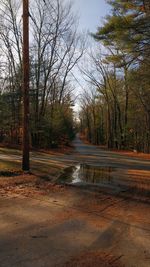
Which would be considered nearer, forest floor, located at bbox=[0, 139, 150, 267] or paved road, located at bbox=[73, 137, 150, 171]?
forest floor, located at bbox=[0, 139, 150, 267]

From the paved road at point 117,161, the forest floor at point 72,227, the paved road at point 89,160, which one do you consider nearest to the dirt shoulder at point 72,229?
the forest floor at point 72,227

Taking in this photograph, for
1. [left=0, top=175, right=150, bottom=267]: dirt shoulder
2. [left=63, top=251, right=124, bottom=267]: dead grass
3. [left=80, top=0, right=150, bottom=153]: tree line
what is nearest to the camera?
[left=63, top=251, right=124, bottom=267]: dead grass

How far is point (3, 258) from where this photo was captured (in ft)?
13.5

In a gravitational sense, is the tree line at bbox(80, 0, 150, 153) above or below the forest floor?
above

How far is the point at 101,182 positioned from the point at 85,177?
1.35 meters

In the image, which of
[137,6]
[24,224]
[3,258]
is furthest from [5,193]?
[137,6]

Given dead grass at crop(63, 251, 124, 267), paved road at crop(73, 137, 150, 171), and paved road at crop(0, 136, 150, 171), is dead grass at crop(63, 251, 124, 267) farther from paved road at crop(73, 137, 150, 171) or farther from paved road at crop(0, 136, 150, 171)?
paved road at crop(73, 137, 150, 171)

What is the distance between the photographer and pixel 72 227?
5594 millimetres

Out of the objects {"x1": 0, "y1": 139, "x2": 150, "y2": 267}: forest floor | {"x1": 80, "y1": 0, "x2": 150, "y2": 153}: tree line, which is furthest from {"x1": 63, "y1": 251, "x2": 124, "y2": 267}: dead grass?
{"x1": 80, "y1": 0, "x2": 150, "y2": 153}: tree line

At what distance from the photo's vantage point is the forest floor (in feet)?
13.8

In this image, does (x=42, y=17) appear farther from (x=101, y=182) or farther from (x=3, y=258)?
(x=3, y=258)

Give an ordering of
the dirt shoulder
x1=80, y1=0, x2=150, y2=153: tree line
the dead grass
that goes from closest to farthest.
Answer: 1. the dead grass
2. the dirt shoulder
3. x1=80, y1=0, x2=150, y2=153: tree line

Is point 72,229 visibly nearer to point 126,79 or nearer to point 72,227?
point 72,227

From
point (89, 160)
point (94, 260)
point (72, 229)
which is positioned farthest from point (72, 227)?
point (89, 160)
